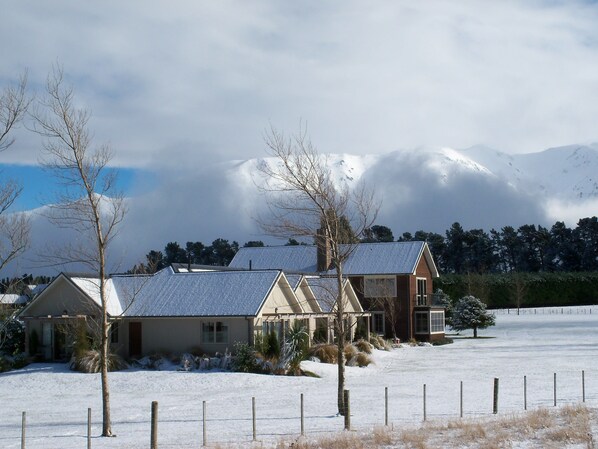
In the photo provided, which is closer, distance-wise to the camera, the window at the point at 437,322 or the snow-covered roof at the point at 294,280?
the snow-covered roof at the point at 294,280

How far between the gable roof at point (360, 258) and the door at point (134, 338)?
1508cm

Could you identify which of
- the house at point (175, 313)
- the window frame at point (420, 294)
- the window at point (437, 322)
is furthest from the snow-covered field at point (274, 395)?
the window frame at point (420, 294)

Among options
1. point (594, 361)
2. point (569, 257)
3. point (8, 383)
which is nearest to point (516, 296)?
point (569, 257)

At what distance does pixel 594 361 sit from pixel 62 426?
90.3 feet

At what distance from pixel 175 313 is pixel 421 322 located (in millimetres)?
24465

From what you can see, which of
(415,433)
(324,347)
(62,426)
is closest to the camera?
(415,433)

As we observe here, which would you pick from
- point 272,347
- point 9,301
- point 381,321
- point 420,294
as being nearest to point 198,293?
point 272,347

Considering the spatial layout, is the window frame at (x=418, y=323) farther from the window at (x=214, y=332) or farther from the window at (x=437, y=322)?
the window at (x=214, y=332)

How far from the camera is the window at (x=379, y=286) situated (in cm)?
6125

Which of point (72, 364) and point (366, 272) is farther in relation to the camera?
point (366, 272)

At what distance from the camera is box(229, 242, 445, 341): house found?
61188 millimetres

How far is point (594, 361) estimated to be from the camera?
4200 cm

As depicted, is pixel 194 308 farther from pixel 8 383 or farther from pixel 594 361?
pixel 594 361

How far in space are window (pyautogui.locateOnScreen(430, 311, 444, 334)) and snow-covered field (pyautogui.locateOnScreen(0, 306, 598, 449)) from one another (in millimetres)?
11612
